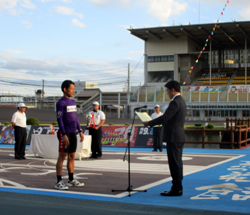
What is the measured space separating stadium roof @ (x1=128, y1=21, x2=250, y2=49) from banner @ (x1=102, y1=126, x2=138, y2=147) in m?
41.6

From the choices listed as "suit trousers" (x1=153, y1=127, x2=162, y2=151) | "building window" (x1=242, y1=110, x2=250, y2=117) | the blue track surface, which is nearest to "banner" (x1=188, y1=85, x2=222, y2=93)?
"building window" (x1=242, y1=110, x2=250, y2=117)

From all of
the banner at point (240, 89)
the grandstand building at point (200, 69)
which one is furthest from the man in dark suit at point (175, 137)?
the banner at point (240, 89)

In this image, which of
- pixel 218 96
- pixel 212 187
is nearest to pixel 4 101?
pixel 218 96

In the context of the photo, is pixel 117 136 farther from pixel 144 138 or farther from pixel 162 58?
pixel 162 58

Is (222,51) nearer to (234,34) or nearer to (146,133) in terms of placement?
(234,34)

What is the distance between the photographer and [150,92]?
56.0 meters

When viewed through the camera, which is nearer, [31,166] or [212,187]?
[212,187]

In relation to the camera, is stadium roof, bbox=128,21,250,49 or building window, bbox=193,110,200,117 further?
stadium roof, bbox=128,21,250,49

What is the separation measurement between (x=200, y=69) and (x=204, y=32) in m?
→ 10.6

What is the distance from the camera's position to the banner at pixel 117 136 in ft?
61.0

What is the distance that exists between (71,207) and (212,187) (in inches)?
118

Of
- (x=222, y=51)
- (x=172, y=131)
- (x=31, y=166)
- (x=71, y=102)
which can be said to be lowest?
(x=31, y=166)

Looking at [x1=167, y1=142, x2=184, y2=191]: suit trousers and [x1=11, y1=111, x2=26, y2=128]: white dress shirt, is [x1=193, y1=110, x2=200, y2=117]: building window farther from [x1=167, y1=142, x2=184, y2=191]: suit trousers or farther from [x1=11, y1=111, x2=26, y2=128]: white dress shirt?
[x1=167, y1=142, x2=184, y2=191]: suit trousers

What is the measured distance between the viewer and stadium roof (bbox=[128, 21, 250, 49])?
184 ft
